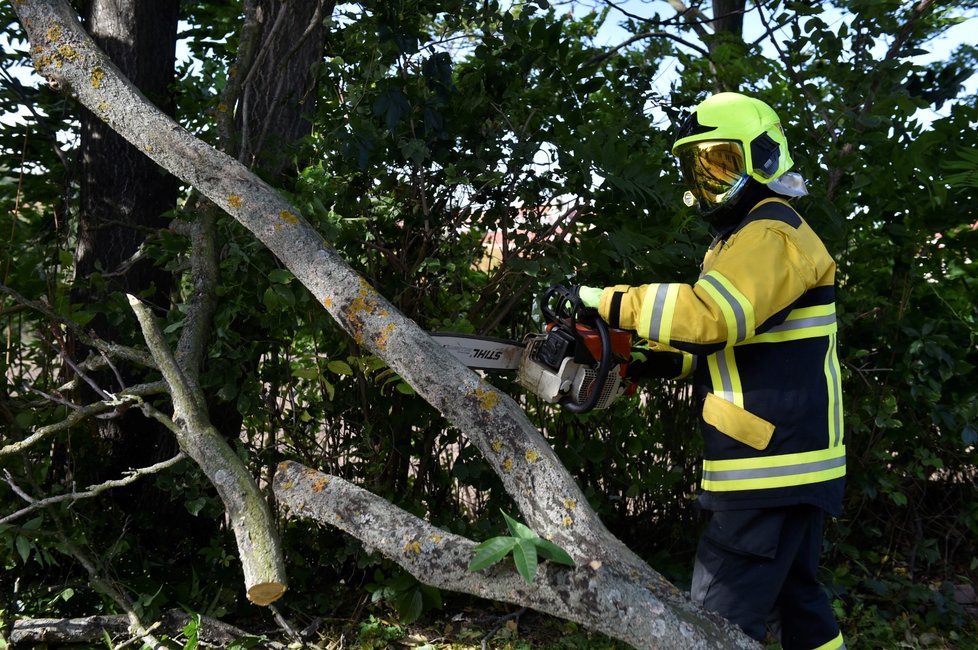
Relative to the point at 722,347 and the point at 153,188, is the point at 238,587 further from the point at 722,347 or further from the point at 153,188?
the point at 722,347

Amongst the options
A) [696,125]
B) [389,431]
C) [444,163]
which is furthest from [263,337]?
[696,125]

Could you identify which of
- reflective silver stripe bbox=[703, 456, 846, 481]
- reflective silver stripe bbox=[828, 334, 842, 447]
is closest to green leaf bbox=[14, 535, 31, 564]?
reflective silver stripe bbox=[703, 456, 846, 481]

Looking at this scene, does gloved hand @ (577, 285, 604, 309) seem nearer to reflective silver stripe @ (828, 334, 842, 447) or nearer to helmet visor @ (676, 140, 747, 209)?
helmet visor @ (676, 140, 747, 209)

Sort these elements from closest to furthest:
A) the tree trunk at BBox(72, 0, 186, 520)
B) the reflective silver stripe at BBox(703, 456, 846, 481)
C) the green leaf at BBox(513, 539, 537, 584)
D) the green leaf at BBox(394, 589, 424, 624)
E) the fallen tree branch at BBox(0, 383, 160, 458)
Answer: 1. the green leaf at BBox(513, 539, 537, 584)
2. the reflective silver stripe at BBox(703, 456, 846, 481)
3. the fallen tree branch at BBox(0, 383, 160, 458)
4. the green leaf at BBox(394, 589, 424, 624)
5. the tree trunk at BBox(72, 0, 186, 520)

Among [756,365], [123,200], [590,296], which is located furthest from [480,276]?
[123,200]

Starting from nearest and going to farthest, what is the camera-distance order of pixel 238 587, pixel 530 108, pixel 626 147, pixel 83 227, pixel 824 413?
pixel 824 413 < pixel 626 147 < pixel 530 108 < pixel 238 587 < pixel 83 227

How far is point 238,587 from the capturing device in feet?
12.2

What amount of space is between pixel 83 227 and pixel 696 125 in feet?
9.48

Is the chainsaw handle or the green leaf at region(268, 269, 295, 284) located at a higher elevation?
the green leaf at region(268, 269, 295, 284)

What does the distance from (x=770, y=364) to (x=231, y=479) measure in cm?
172

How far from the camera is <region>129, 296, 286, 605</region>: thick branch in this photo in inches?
94.7

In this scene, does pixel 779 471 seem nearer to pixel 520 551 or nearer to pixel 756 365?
pixel 756 365

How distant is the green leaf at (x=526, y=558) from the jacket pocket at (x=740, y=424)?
1001 millimetres

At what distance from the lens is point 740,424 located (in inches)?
103
